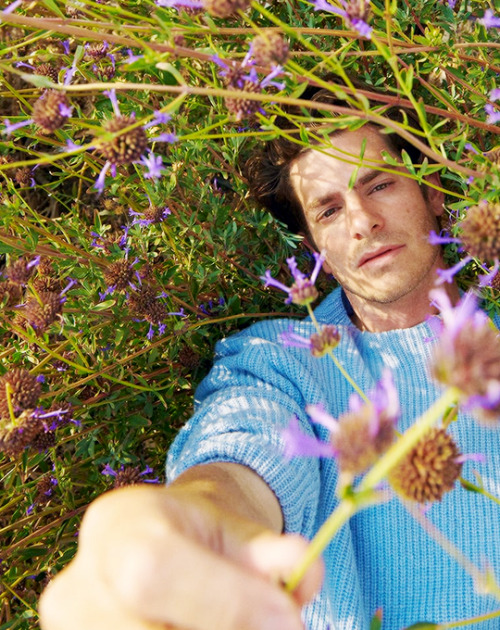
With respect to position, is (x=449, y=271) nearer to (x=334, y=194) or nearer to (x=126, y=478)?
(x=334, y=194)

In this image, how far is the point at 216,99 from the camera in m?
2.01

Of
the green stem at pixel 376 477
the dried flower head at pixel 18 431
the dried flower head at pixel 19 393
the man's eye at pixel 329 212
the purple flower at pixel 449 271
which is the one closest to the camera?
the green stem at pixel 376 477

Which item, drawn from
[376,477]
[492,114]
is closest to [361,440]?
[376,477]

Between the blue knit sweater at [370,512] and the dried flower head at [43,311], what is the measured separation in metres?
0.54

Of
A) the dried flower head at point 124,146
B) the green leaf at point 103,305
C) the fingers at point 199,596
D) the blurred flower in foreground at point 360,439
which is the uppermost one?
the dried flower head at point 124,146

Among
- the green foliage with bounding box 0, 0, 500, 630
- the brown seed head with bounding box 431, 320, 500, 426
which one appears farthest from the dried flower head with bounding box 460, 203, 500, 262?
the green foliage with bounding box 0, 0, 500, 630

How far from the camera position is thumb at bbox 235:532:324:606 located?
701mm

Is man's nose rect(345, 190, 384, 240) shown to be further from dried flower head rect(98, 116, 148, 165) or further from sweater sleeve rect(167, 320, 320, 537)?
dried flower head rect(98, 116, 148, 165)

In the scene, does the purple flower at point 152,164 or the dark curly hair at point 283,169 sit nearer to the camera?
the purple flower at point 152,164

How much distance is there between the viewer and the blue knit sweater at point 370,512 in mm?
1871

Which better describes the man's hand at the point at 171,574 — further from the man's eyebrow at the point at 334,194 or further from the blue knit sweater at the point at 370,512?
the man's eyebrow at the point at 334,194

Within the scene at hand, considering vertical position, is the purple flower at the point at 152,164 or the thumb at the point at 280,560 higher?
the purple flower at the point at 152,164

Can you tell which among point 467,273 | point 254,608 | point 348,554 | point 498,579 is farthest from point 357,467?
point 467,273

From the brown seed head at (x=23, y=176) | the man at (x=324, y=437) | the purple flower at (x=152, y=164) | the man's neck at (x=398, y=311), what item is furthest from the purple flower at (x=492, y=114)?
the brown seed head at (x=23, y=176)
